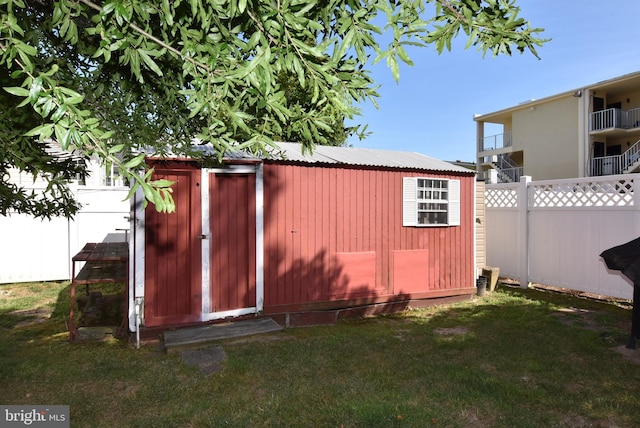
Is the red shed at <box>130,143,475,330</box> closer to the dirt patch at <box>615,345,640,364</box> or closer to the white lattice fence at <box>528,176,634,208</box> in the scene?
the white lattice fence at <box>528,176,634,208</box>

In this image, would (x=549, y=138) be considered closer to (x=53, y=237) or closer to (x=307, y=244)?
(x=307, y=244)

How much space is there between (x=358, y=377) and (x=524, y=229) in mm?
6522

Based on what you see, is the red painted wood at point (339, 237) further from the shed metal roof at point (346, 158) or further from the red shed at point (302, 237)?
the shed metal roof at point (346, 158)

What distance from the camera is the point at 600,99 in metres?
20.3

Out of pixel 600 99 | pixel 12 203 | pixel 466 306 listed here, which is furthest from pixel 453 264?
pixel 600 99

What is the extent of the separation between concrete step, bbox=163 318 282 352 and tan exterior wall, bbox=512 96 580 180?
69.2 feet

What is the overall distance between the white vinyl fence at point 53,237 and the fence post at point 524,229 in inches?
371

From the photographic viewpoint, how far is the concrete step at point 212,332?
205 inches

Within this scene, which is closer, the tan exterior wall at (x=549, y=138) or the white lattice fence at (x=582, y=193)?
the white lattice fence at (x=582, y=193)

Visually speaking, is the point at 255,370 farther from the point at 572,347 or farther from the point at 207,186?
the point at 572,347

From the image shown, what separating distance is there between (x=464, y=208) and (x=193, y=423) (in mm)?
6589

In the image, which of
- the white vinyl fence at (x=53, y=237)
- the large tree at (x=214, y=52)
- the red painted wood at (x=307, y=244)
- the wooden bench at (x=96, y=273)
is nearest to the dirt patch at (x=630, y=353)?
the red painted wood at (x=307, y=244)

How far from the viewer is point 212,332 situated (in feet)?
18.2

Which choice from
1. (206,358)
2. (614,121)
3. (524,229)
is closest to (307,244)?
(206,358)
